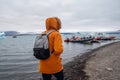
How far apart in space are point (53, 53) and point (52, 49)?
0.38 ft

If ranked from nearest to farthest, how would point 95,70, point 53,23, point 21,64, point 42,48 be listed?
point 42,48
point 53,23
point 95,70
point 21,64

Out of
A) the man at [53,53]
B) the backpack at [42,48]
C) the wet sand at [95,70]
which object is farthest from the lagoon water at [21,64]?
the backpack at [42,48]

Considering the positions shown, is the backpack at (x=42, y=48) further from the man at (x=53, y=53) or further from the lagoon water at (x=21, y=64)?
the lagoon water at (x=21, y=64)

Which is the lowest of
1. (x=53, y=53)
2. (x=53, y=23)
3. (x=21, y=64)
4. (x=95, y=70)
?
(x=21, y=64)

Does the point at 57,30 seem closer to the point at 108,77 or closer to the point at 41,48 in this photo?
the point at 41,48

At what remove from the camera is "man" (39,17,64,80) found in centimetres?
539

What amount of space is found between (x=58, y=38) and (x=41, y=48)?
541 mm

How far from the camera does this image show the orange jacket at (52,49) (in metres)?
5.38

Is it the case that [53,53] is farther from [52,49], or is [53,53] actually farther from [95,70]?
[95,70]

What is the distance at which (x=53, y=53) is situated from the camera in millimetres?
5500

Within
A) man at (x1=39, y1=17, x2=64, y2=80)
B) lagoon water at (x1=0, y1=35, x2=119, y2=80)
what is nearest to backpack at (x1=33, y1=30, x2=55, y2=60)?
man at (x1=39, y1=17, x2=64, y2=80)

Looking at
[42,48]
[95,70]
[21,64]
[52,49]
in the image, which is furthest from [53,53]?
[21,64]

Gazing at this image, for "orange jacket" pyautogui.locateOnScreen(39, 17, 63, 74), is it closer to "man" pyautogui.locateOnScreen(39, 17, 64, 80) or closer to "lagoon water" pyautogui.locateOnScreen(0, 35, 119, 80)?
"man" pyautogui.locateOnScreen(39, 17, 64, 80)

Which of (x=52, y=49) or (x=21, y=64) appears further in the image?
(x=21, y=64)
